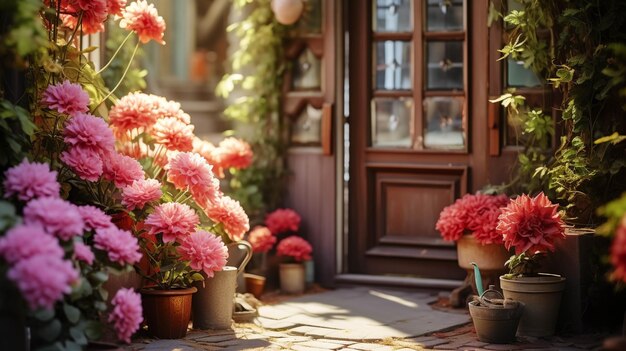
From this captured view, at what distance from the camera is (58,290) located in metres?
4.30

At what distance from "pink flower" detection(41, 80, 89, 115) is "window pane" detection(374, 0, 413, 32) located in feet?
9.45

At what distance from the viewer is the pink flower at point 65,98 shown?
546 centimetres

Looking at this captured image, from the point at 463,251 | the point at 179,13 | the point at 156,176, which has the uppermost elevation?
the point at 179,13

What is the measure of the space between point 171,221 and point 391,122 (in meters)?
2.50

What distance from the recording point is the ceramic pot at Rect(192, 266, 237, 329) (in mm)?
6207

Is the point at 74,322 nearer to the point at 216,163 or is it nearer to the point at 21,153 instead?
the point at 21,153

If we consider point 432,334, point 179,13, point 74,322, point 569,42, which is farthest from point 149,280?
point 179,13

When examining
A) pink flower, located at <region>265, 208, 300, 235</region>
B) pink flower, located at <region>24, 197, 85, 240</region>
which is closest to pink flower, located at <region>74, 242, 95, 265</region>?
pink flower, located at <region>24, 197, 85, 240</region>

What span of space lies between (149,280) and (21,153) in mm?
1282

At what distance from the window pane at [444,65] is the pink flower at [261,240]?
1.56 meters

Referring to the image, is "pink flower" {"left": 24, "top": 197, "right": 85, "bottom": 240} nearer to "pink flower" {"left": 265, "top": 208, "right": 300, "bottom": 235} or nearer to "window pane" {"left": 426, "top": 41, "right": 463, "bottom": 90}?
"pink flower" {"left": 265, "top": 208, "right": 300, "bottom": 235}

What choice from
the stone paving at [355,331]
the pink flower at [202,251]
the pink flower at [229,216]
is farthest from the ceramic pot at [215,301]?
the pink flower at [202,251]

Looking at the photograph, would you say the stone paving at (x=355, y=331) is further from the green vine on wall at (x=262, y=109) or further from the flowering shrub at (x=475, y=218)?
the green vine on wall at (x=262, y=109)

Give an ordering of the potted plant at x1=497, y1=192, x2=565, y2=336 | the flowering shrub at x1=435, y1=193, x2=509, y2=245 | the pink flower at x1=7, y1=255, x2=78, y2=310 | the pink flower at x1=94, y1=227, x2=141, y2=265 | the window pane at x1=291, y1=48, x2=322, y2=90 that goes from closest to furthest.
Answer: the pink flower at x1=7, y1=255, x2=78, y2=310 < the pink flower at x1=94, y1=227, x2=141, y2=265 < the potted plant at x1=497, y1=192, x2=565, y2=336 < the flowering shrub at x1=435, y1=193, x2=509, y2=245 < the window pane at x1=291, y1=48, x2=322, y2=90
